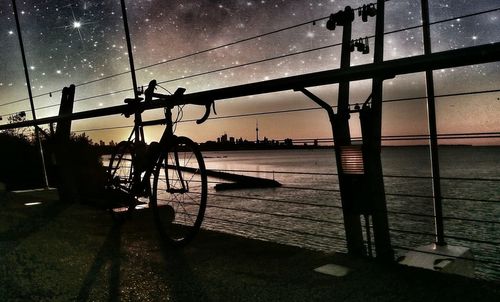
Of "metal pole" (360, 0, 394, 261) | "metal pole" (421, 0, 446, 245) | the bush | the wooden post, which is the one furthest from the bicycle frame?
the bush

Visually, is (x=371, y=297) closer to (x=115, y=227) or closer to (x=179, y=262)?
(x=179, y=262)

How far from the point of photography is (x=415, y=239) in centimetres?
1716

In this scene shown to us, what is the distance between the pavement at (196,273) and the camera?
2031mm

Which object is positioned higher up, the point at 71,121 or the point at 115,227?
the point at 71,121

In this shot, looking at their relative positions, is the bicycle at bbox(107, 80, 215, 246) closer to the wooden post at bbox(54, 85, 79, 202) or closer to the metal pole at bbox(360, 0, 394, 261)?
the metal pole at bbox(360, 0, 394, 261)

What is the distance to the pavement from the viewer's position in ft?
6.66

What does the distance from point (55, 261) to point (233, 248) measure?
134cm

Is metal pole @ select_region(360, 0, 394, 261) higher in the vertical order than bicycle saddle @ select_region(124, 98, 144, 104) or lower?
lower

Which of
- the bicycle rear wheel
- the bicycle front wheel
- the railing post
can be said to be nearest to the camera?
the railing post

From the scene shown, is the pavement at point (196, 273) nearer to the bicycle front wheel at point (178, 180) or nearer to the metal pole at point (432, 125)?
the bicycle front wheel at point (178, 180)

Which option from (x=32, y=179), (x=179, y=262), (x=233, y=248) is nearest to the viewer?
(x=179, y=262)

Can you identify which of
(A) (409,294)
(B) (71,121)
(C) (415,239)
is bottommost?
(C) (415,239)

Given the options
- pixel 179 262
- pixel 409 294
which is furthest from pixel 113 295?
pixel 409 294

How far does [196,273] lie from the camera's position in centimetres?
245
